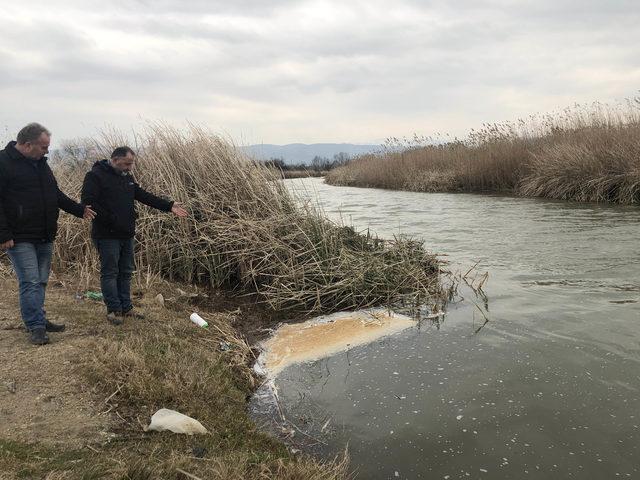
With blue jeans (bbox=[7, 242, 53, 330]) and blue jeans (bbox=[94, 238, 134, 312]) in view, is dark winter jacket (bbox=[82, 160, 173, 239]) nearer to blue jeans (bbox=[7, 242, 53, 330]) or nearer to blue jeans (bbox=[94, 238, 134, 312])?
blue jeans (bbox=[94, 238, 134, 312])

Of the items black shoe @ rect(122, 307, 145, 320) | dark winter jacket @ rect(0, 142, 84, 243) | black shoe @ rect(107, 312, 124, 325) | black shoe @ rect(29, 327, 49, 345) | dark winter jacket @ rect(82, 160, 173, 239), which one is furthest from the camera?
black shoe @ rect(122, 307, 145, 320)

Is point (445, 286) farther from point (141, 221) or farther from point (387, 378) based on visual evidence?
point (141, 221)

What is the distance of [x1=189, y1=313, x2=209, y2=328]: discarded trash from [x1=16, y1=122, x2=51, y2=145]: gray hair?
2221 millimetres

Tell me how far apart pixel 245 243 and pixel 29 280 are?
3.04 metres

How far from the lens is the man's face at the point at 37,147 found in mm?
3887

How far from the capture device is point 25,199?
3922 millimetres

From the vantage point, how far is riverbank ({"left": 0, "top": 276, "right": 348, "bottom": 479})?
2480 millimetres

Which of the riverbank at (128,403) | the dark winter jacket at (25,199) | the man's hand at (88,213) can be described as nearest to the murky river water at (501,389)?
the riverbank at (128,403)

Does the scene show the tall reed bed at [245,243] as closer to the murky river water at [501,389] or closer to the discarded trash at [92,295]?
the discarded trash at [92,295]

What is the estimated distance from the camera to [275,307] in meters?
5.96

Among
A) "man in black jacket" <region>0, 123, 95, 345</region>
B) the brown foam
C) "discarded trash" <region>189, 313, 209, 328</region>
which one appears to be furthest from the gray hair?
the brown foam

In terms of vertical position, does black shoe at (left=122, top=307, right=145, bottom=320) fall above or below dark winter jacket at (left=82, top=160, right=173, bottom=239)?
below

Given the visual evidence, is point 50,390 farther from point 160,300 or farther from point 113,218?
point 160,300

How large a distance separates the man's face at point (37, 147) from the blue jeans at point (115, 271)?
3.13ft
